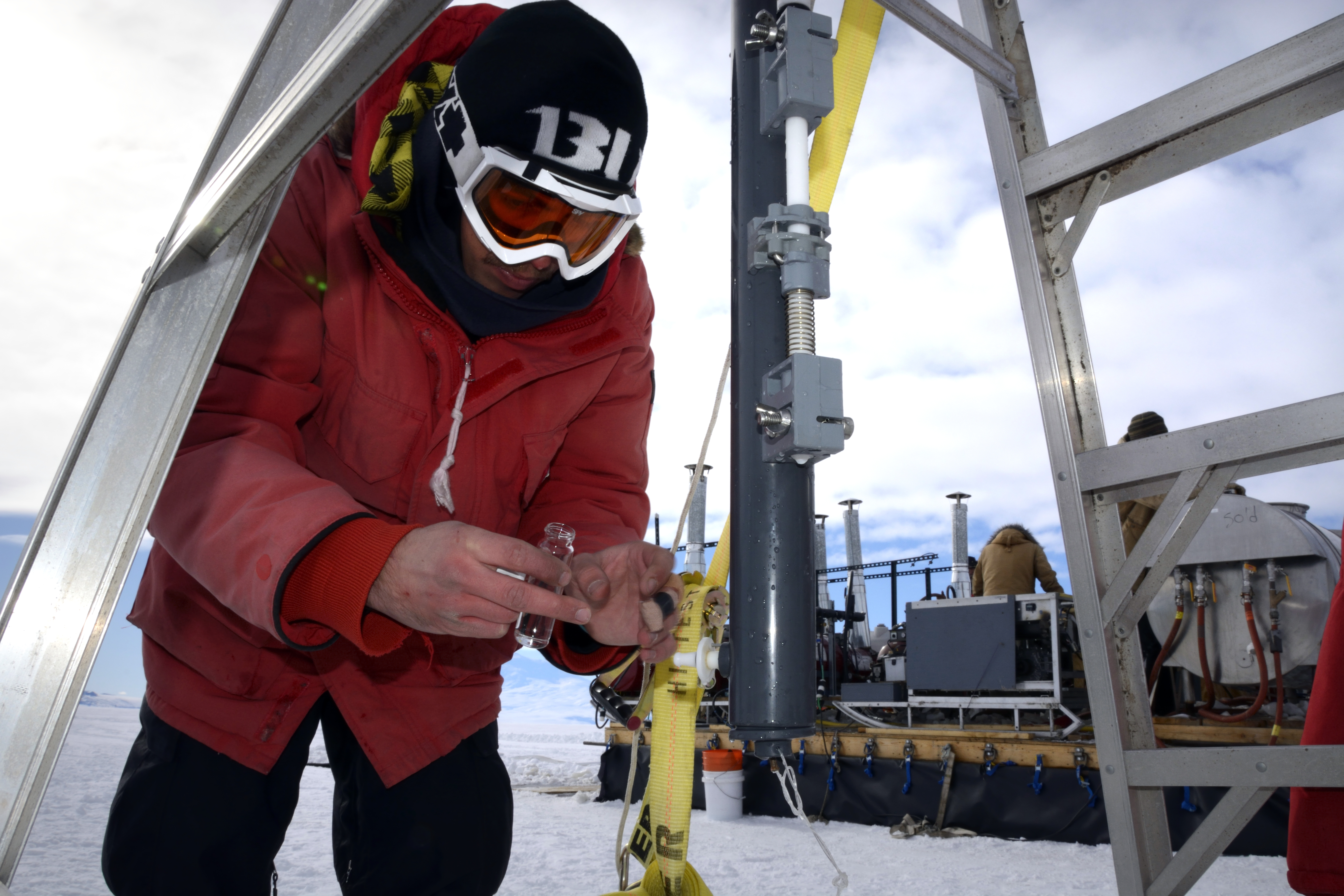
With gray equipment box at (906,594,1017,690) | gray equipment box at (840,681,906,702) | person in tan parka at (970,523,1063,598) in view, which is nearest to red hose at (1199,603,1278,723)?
gray equipment box at (906,594,1017,690)

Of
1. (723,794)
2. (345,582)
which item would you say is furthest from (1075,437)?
(723,794)

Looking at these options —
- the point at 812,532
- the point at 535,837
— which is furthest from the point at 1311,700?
the point at 535,837

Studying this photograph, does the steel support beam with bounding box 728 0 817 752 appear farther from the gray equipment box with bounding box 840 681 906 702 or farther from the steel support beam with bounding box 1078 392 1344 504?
the gray equipment box with bounding box 840 681 906 702

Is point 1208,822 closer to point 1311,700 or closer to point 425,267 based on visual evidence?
point 1311,700

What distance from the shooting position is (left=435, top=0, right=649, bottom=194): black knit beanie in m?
1.19

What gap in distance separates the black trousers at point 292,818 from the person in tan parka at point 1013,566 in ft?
14.7

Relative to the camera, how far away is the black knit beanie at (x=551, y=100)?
1190mm

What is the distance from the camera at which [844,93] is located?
1.70 m

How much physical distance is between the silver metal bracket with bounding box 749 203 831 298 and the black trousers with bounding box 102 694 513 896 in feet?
3.07

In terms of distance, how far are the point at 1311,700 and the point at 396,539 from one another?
5.46ft

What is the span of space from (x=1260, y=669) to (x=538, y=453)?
3444mm

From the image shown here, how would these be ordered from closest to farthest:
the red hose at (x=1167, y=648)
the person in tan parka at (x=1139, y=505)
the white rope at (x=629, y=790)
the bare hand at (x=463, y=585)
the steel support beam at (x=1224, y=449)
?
the bare hand at (x=463, y=585)
the steel support beam at (x=1224, y=449)
the white rope at (x=629, y=790)
the red hose at (x=1167, y=648)
the person in tan parka at (x=1139, y=505)

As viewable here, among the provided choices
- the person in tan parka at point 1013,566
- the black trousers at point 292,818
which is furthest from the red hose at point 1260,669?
the black trousers at point 292,818

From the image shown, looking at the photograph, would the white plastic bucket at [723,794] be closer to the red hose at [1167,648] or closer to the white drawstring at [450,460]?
the red hose at [1167,648]
